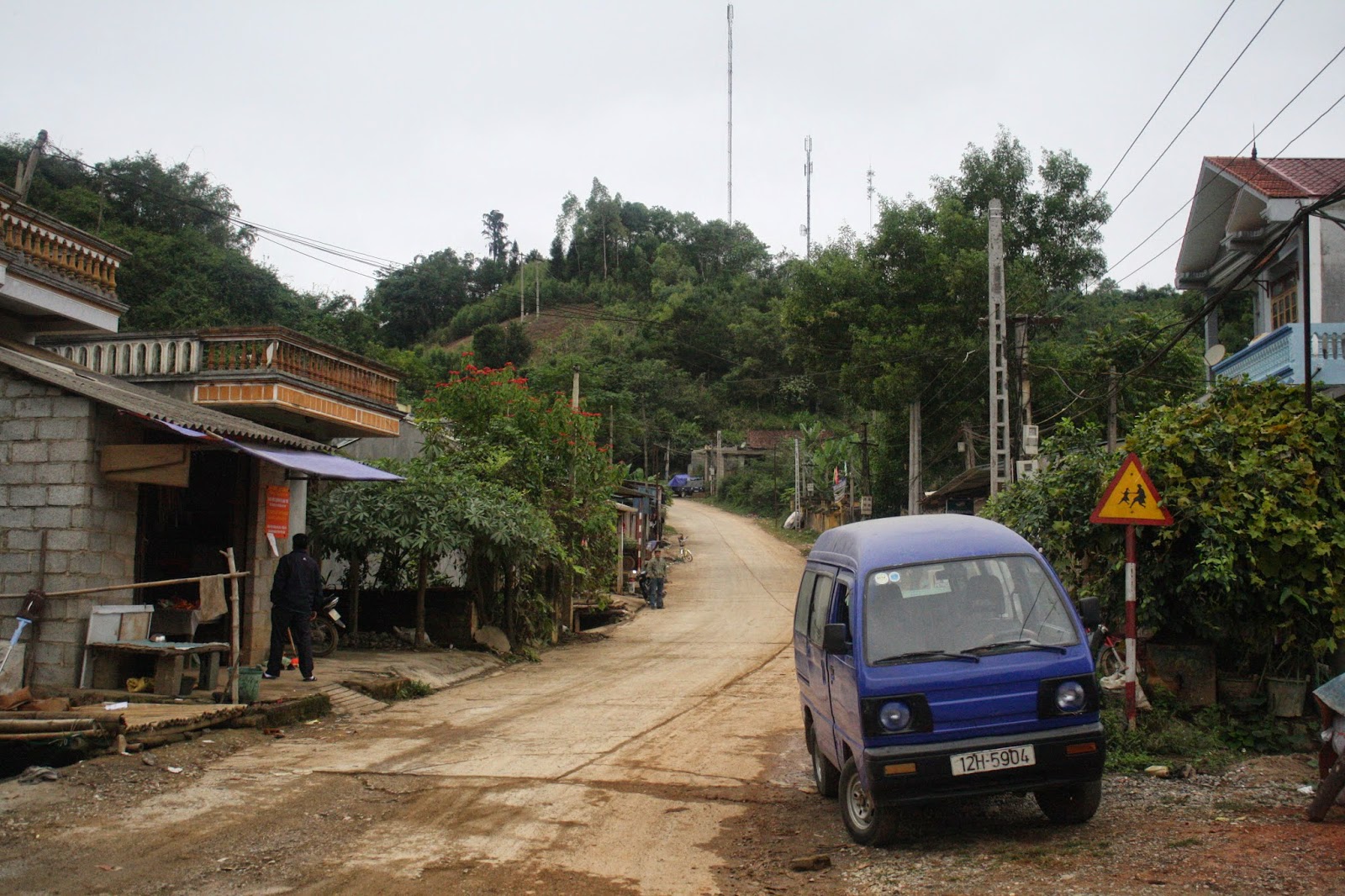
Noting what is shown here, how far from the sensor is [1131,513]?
8430mm

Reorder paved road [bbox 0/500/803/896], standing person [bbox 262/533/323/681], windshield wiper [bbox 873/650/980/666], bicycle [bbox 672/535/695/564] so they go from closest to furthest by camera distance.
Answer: paved road [bbox 0/500/803/896], windshield wiper [bbox 873/650/980/666], standing person [bbox 262/533/323/681], bicycle [bbox 672/535/695/564]

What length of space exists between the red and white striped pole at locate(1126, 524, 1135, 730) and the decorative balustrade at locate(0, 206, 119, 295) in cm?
1288

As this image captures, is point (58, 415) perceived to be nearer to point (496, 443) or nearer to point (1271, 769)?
point (496, 443)

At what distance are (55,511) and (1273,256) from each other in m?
17.3

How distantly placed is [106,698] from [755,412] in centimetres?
6622

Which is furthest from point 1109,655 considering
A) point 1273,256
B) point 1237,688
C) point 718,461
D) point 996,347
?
point 718,461

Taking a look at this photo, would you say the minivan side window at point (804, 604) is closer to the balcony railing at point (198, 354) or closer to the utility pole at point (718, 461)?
the balcony railing at point (198, 354)

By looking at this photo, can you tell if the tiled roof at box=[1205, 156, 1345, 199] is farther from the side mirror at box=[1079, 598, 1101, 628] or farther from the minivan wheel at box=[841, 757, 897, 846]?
the minivan wheel at box=[841, 757, 897, 846]

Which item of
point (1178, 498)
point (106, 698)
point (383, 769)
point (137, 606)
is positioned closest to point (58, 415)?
point (137, 606)

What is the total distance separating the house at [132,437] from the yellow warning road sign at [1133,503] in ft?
28.0

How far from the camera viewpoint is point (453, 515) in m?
16.0

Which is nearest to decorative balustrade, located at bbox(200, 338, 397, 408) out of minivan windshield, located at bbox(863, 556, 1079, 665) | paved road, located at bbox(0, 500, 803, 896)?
paved road, located at bbox(0, 500, 803, 896)

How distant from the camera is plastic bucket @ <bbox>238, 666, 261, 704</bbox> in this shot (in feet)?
33.7

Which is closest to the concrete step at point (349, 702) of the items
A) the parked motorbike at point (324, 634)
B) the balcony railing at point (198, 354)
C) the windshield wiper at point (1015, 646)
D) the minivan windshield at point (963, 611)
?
the parked motorbike at point (324, 634)
